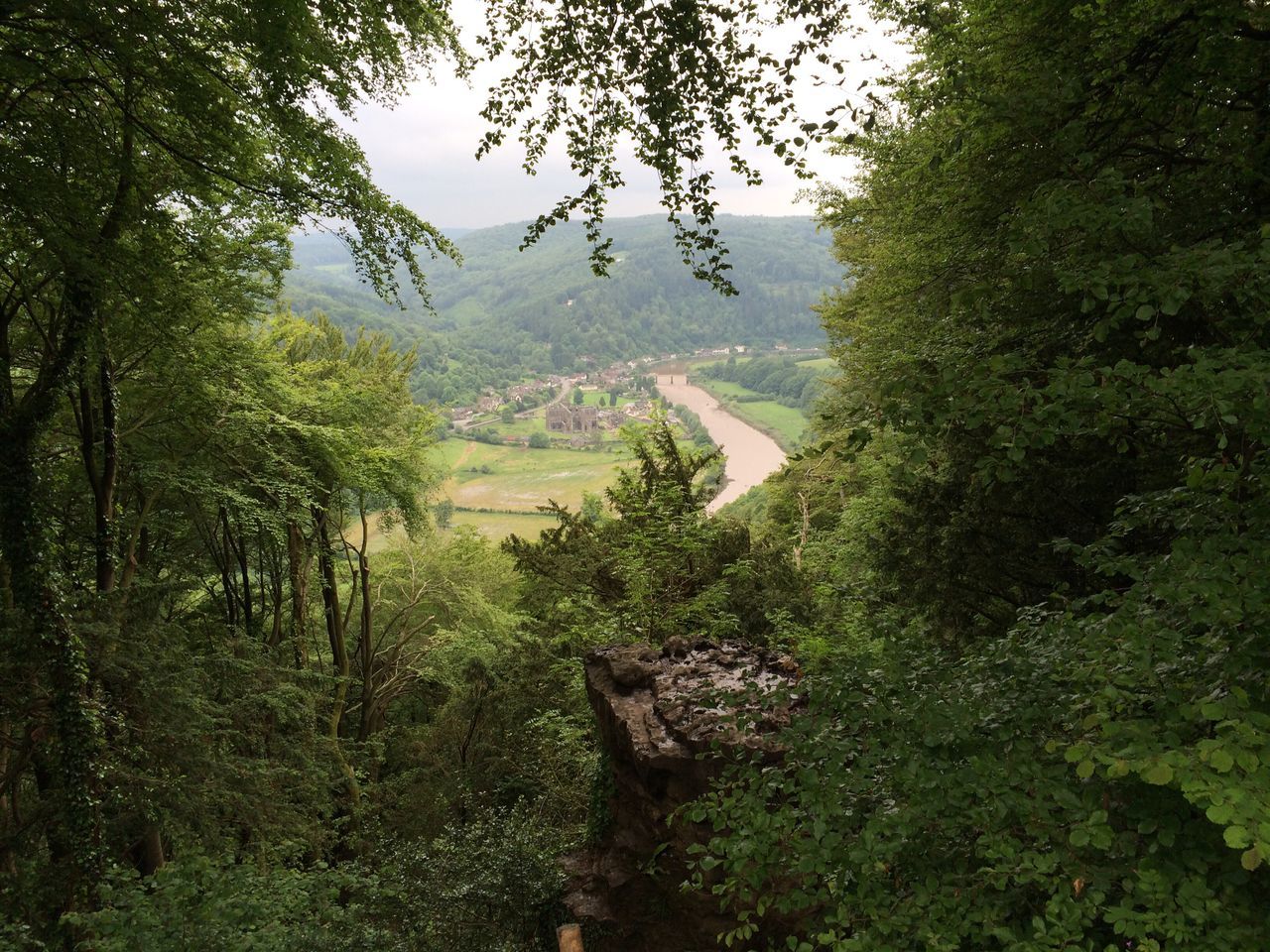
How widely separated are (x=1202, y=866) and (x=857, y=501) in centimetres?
851

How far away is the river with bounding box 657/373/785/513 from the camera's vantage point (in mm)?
45875

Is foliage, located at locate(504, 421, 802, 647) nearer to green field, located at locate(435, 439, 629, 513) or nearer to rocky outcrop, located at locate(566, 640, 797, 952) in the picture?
rocky outcrop, located at locate(566, 640, 797, 952)

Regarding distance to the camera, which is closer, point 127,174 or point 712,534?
point 127,174

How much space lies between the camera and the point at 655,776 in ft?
19.4

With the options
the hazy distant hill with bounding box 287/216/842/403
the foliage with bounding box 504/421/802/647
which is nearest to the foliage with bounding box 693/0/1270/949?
the foliage with bounding box 504/421/802/647

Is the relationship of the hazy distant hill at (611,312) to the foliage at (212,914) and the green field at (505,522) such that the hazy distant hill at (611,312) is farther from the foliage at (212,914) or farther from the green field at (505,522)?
the foliage at (212,914)

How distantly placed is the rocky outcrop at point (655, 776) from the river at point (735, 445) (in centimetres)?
2736

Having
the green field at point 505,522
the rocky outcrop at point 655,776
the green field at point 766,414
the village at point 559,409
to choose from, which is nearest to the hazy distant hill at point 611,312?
the village at point 559,409

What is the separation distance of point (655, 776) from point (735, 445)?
49.0 meters

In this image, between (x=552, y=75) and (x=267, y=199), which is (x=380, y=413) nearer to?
(x=267, y=199)

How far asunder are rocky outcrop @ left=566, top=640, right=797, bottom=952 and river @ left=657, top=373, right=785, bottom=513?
27.4 m

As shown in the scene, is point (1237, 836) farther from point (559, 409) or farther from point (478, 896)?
point (559, 409)

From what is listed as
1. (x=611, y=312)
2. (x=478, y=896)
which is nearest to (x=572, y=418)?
(x=611, y=312)

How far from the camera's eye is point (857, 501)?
1027cm
